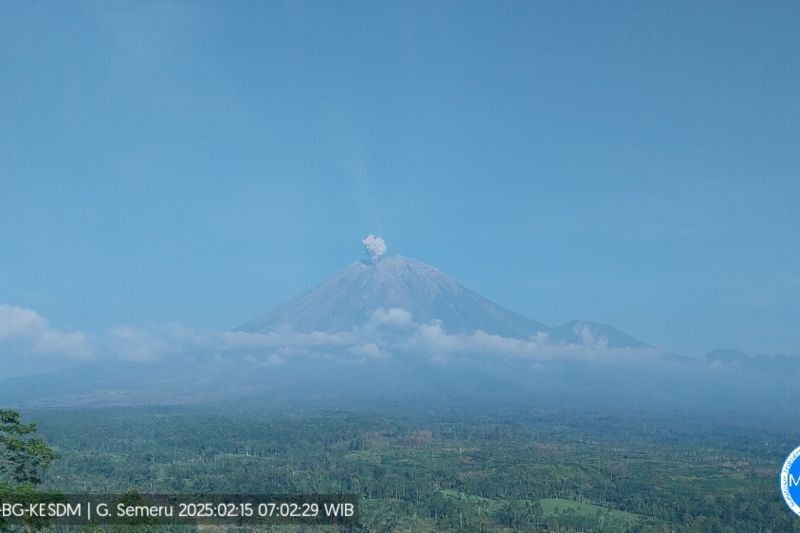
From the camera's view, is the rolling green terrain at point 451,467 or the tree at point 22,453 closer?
the tree at point 22,453

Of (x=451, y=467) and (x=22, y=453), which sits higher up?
(x=22, y=453)

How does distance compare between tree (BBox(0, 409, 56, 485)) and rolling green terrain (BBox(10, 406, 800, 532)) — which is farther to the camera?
rolling green terrain (BBox(10, 406, 800, 532))

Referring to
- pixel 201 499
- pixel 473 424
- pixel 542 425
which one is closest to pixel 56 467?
pixel 201 499

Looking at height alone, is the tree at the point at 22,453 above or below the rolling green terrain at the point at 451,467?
above

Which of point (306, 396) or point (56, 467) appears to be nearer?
point (56, 467)

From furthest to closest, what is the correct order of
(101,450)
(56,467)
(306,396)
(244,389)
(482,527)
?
(244,389) < (306,396) < (101,450) < (56,467) < (482,527)

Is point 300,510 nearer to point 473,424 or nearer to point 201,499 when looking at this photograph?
point 201,499

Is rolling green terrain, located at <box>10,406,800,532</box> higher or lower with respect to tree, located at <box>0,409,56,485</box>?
lower

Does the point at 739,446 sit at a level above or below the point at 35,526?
below
